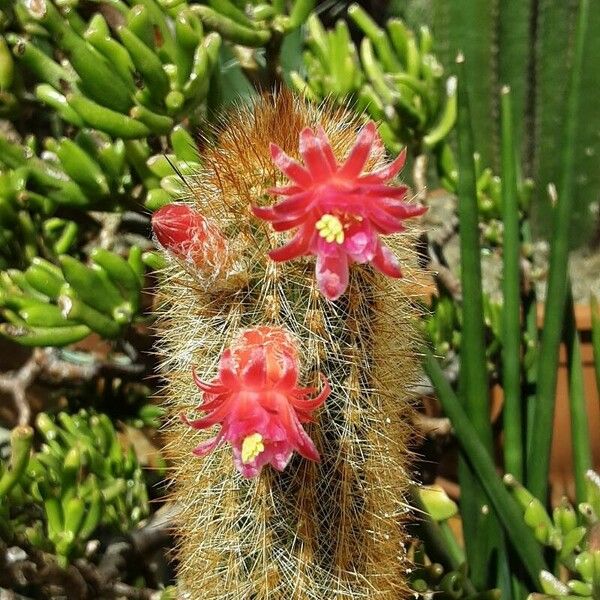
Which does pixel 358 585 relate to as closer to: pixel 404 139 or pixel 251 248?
pixel 251 248

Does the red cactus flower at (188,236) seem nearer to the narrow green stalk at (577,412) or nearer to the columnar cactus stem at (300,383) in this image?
the columnar cactus stem at (300,383)

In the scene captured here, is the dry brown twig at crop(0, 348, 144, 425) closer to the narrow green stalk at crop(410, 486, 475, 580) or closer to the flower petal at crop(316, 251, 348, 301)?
the narrow green stalk at crop(410, 486, 475, 580)

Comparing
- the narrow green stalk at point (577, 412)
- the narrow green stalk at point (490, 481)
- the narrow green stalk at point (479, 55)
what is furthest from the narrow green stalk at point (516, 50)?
the narrow green stalk at point (490, 481)

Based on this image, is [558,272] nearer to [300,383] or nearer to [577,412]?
[577,412]

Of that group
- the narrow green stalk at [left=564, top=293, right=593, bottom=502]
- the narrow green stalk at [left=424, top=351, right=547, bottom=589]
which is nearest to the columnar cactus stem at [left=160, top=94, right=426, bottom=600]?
the narrow green stalk at [left=424, top=351, right=547, bottom=589]

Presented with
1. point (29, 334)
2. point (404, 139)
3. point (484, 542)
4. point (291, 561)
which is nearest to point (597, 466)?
point (484, 542)
